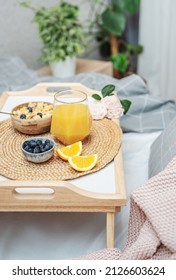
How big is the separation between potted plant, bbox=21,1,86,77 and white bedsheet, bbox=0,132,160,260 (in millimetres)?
1293

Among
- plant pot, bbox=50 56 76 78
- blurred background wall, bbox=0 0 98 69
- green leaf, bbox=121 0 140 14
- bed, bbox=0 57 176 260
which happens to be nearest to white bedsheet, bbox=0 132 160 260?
bed, bbox=0 57 176 260

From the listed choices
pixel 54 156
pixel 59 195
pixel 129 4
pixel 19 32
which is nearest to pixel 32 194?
pixel 59 195

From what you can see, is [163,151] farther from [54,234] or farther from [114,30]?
[114,30]

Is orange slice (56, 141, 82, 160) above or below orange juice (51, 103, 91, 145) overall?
below

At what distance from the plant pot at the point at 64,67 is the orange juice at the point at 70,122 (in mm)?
1201

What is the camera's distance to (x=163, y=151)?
1.28 meters

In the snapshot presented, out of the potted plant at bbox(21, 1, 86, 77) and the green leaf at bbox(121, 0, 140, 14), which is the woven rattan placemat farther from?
the green leaf at bbox(121, 0, 140, 14)

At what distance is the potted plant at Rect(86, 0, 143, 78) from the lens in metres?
2.66

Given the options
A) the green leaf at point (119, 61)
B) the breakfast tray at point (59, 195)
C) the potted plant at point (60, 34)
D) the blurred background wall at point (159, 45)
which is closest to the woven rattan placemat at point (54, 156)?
the breakfast tray at point (59, 195)

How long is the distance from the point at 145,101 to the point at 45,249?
876 mm

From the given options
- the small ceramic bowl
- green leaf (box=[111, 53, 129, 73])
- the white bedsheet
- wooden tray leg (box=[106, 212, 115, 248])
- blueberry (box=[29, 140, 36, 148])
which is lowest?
green leaf (box=[111, 53, 129, 73])

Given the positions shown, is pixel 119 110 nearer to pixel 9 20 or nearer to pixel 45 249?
pixel 45 249

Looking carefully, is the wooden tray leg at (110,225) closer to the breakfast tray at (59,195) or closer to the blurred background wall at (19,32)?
the breakfast tray at (59,195)
